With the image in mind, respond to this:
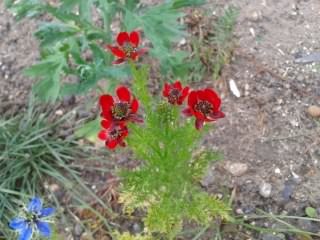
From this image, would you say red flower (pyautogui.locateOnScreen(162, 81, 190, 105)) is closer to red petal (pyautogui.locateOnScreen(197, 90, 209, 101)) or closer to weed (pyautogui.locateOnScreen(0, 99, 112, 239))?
red petal (pyautogui.locateOnScreen(197, 90, 209, 101))

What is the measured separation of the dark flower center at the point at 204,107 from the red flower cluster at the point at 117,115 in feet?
0.58

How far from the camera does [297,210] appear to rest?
269 centimetres

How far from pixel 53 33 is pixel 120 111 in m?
0.82

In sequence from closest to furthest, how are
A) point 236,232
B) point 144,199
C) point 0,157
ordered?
point 144,199 < point 236,232 < point 0,157

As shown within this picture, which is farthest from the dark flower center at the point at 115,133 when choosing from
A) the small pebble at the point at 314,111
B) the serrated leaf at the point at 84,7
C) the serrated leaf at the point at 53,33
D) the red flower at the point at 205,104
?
the small pebble at the point at 314,111

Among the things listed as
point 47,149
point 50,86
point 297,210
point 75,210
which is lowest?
point 297,210

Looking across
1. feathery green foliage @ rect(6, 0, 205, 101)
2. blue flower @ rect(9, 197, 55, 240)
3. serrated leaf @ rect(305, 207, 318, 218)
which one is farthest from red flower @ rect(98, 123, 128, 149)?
serrated leaf @ rect(305, 207, 318, 218)

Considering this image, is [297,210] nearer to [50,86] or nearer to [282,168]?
[282,168]

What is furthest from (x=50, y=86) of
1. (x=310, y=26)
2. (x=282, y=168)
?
(x=310, y=26)

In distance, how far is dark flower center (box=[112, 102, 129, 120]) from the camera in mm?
1936

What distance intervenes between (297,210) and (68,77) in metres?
1.24

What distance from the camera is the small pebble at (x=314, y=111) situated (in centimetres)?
289

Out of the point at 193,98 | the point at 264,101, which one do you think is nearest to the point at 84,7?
the point at 193,98

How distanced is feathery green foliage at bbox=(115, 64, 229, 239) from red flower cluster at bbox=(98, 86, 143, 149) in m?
0.09
